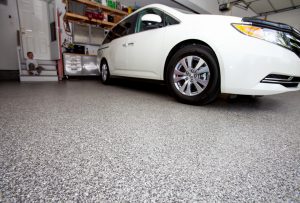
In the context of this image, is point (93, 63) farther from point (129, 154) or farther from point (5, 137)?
point (129, 154)

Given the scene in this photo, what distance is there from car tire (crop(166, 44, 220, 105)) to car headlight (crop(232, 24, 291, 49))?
1.00 ft

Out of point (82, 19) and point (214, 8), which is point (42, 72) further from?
point (214, 8)

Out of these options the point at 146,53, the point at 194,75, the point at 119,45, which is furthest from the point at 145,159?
the point at 119,45

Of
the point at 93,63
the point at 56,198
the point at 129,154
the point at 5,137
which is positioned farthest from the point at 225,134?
the point at 93,63

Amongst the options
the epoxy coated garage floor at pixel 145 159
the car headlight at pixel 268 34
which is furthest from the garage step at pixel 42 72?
the car headlight at pixel 268 34

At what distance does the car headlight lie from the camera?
3.89 ft

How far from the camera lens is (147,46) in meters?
1.85

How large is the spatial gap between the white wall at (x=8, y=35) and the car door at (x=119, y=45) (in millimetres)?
3242

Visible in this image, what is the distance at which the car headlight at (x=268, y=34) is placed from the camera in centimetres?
119

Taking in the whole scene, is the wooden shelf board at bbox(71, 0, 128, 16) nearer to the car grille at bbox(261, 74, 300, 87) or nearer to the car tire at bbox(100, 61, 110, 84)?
the car tire at bbox(100, 61, 110, 84)

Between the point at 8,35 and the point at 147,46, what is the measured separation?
14.4 ft

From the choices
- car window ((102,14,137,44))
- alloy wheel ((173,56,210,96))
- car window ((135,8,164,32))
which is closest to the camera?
alloy wheel ((173,56,210,96))

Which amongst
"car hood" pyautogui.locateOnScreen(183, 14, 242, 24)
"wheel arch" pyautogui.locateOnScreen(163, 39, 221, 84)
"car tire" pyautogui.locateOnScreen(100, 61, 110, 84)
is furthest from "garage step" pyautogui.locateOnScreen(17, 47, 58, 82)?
"car hood" pyautogui.locateOnScreen(183, 14, 242, 24)

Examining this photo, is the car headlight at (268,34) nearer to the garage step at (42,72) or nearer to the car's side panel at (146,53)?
the car's side panel at (146,53)
